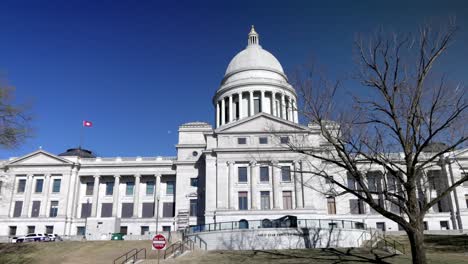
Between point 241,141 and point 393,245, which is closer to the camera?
point 393,245

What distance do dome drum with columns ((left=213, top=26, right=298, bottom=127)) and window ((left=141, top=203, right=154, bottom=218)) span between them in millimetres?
18479

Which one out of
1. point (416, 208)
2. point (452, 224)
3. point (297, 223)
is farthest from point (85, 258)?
point (452, 224)

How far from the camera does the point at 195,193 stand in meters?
61.3

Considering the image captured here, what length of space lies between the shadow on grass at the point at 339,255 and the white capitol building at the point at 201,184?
710 inches

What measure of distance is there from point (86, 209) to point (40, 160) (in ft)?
36.1

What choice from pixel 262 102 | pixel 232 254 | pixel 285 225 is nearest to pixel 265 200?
pixel 285 225

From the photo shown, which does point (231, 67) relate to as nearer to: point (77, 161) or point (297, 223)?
point (77, 161)

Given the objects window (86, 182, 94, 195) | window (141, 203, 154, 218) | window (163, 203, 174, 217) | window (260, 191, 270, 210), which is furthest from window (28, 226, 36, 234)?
window (260, 191, 270, 210)

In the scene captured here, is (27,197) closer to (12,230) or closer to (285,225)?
(12,230)

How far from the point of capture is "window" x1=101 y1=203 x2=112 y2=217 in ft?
213

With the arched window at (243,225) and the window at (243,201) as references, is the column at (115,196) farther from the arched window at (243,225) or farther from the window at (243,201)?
the arched window at (243,225)

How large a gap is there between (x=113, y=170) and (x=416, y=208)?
55.7 meters

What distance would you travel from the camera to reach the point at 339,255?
99.7 ft

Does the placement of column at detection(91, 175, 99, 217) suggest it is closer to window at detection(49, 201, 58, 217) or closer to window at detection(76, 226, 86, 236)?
window at detection(76, 226, 86, 236)
